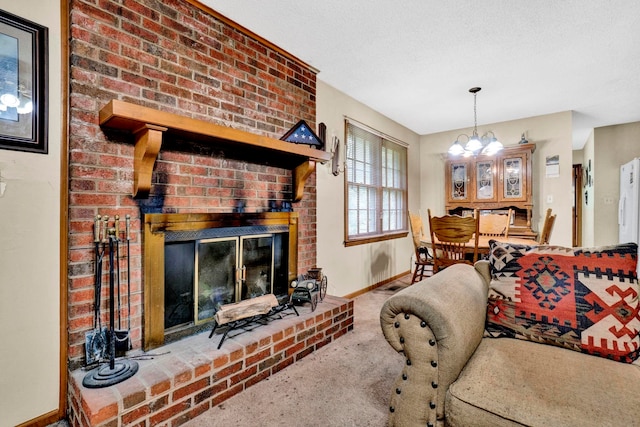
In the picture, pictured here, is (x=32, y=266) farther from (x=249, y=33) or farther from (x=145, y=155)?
(x=249, y=33)

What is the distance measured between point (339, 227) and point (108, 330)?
230cm

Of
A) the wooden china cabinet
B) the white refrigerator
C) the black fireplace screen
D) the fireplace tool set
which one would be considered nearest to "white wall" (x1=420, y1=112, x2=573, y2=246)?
the wooden china cabinet

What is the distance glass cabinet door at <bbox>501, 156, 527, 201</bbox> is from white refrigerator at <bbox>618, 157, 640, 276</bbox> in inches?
42.0

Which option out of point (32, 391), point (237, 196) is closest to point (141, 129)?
point (237, 196)

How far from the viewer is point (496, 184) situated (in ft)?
14.5

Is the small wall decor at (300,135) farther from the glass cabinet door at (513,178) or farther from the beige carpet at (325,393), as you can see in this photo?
the glass cabinet door at (513,178)

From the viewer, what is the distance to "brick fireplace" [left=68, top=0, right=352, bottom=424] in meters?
1.52

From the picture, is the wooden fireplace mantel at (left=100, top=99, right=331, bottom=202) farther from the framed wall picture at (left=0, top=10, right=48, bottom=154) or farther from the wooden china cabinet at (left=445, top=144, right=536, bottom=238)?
the wooden china cabinet at (left=445, top=144, right=536, bottom=238)

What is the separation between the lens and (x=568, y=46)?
2496 mm

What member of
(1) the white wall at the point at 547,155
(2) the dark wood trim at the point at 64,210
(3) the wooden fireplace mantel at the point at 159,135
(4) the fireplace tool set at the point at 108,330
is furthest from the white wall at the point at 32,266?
(1) the white wall at the point at 547,155

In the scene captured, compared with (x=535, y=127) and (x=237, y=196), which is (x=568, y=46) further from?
(x=237, y=196)

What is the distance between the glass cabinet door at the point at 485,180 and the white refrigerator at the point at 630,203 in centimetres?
143

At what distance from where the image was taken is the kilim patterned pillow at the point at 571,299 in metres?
1.21

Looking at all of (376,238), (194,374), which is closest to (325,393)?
(194,374)
